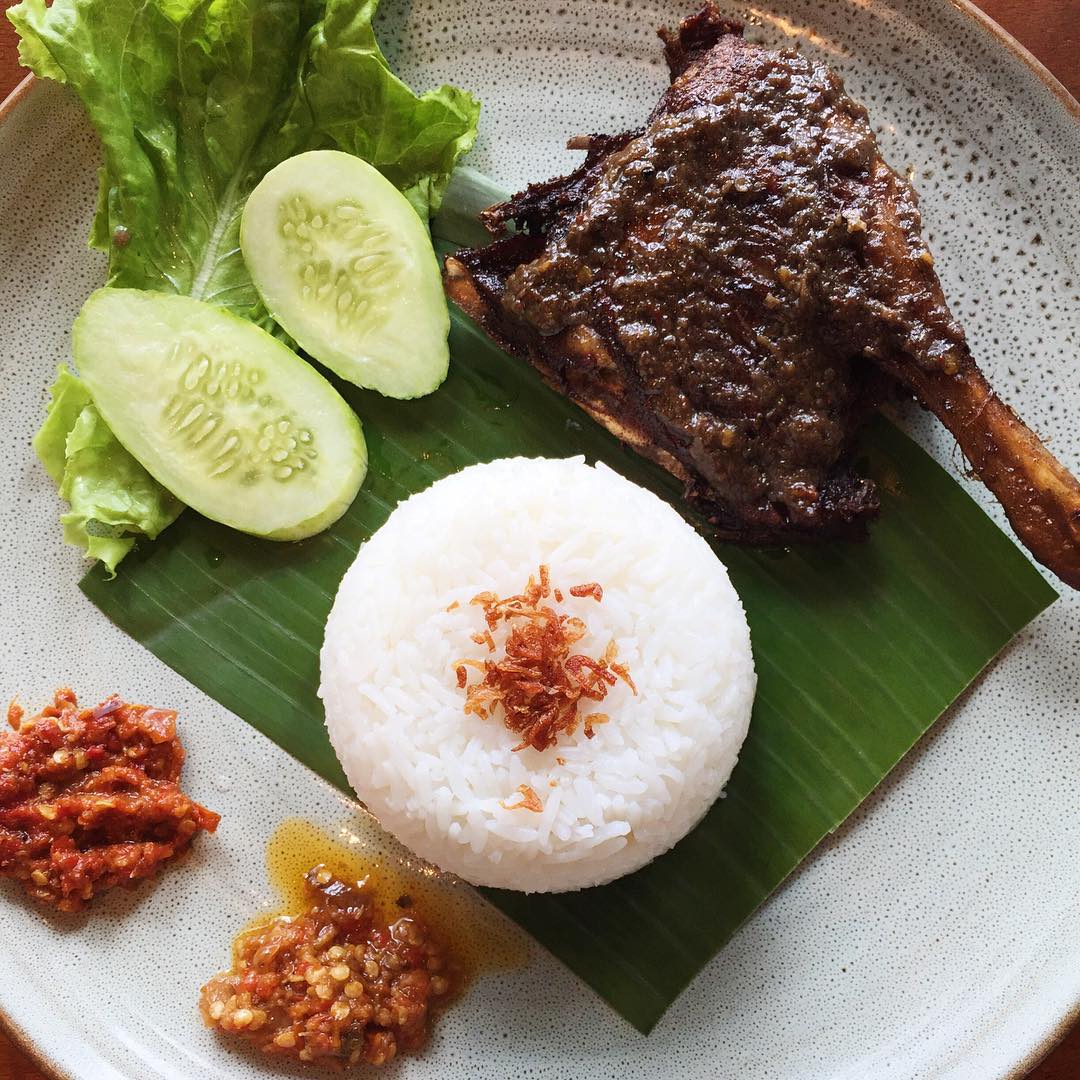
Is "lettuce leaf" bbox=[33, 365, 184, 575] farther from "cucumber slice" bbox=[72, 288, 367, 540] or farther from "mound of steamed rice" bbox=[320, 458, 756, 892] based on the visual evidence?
"mound of steamed rice" bbox=[320, 458, 756, 892]

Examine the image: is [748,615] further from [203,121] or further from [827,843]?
[203,121]

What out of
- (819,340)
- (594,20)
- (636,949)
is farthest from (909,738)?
(594,20)

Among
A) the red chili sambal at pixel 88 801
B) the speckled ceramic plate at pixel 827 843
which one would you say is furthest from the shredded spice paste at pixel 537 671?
the red chili sambal at pixel 88 801

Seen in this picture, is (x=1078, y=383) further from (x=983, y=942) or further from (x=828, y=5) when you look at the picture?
(x=983, y=942)

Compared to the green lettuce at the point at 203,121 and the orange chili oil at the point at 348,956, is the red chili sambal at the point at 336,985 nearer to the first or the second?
the orange chili oil at the point at 348,956

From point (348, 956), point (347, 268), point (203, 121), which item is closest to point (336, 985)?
point (348, 956)

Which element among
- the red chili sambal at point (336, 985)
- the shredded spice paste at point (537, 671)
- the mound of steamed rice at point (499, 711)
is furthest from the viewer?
the red chili sambal at point (336, 985)
